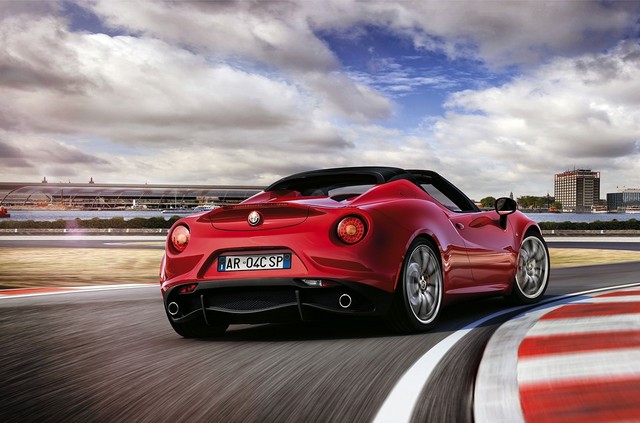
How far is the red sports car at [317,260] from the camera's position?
4949mm

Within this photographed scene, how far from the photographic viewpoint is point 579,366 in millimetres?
4047

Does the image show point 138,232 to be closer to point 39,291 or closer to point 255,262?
point 39,291

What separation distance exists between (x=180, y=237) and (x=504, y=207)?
3.48 metres

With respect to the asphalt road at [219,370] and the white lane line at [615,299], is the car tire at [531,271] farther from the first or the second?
the asphalt road at [219,370]

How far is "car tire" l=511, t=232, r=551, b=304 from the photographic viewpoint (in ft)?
24.6

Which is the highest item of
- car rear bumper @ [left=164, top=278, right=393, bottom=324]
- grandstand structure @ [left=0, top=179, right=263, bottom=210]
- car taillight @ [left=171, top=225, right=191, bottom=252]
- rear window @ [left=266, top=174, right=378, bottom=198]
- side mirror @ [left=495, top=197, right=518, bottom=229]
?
grandstand structure @ [left=0, top=179, right=263, bottom=210]

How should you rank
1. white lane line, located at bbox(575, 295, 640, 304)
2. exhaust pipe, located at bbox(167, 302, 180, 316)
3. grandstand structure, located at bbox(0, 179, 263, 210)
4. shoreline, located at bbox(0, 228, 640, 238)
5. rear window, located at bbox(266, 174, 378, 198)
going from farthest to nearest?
grandstand structure, located at bbox(0, 179, 263, 210) < shoreline, located at bbox(0, 228, 640, 238) < white lane line, located at bbox(575, 295, 640, 304) < rear window, located at bbox(266, 174, 378, 198) < exhaust pipe, located at bbox(167, 302, 180, 316)

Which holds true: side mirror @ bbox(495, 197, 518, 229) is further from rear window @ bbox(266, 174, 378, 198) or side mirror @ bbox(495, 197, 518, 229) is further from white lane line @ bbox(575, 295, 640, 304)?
rear window @ bbox(266, 174, 378, 198)

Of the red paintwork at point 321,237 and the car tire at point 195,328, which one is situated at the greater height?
the red paintwork at point 321,237

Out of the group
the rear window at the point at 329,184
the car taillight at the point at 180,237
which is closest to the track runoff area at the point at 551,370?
the rear window at the point at 329,184

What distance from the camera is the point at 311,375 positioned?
4.02 m

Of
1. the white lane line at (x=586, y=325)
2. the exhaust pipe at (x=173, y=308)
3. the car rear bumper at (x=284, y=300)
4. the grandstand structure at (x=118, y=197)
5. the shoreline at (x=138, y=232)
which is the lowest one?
the shoreline at (x=138, y=232)

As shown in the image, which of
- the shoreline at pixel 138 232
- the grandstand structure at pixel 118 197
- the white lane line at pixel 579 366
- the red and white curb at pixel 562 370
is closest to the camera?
the red and white curb at pixel 562 370

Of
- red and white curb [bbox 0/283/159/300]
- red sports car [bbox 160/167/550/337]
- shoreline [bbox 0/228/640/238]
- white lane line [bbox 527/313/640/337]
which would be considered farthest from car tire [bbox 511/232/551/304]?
shoreline [bbox 0/228/640/238]
